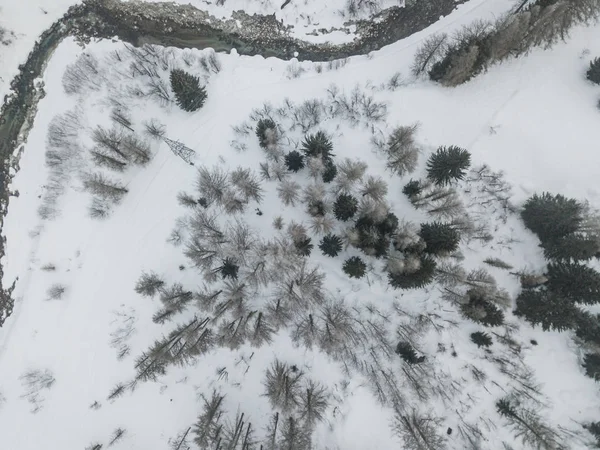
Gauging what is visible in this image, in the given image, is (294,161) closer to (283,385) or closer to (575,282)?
(283,385)

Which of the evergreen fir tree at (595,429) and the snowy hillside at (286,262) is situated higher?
the snowy hillside at (286,262)

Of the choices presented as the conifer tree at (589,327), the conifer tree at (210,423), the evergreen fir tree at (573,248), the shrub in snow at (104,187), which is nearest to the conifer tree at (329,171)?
the evergreen fir tree at (573,248)

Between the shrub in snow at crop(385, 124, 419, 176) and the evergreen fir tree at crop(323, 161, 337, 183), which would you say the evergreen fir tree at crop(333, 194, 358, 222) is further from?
the shrub in snow at crop(385, 124, 419, 176)

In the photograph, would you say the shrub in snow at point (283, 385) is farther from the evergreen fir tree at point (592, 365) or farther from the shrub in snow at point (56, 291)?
the evergreen fir tree at point (592, 365)

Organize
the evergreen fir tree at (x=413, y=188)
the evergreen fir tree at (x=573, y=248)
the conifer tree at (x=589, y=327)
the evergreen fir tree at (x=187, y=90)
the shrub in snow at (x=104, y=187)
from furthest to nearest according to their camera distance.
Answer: the shrub in snow at (x=104, y=187)
the evergreen fir tree at (x=187, y=90)
the evergreen fir tree at (x=413, y=188)
the conifer tree at (x=589, y=327)
the evergreen fir tree at (x=573, y=248)

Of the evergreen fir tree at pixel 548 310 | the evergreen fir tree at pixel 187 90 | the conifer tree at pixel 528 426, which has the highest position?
the evergreen fir tree at pixel 187 90

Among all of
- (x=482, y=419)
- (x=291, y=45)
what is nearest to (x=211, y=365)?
(x=482, y=419)
